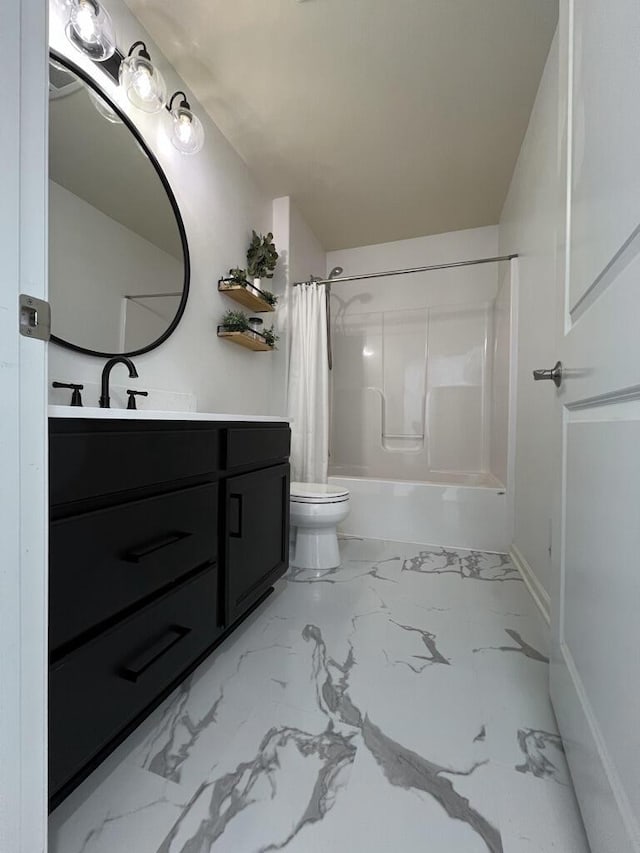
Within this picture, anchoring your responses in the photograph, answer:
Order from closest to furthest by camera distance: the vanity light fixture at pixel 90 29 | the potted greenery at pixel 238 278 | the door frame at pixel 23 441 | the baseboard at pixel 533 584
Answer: the door frame at pixel 23 441
the vanity light fixture at pixel 90 29
the baseboard at pixel 533 584
the potted greenery at pixel 238 278

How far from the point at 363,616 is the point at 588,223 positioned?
4.67 feet

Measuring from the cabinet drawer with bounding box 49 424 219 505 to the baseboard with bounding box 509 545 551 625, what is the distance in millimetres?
1355

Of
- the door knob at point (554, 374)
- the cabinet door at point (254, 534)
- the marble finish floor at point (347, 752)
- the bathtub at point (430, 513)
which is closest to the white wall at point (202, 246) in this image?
the cabinet door at point (254, 534)

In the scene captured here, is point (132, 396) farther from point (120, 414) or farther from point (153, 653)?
point (153, 653)

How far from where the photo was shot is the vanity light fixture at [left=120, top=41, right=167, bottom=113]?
1293 millimetres

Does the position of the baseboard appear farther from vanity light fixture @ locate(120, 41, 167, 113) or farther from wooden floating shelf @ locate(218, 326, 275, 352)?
vanity light fixture @ locate(120, 41, 167, 113)

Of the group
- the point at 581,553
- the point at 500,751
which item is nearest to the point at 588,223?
the point at 581,553

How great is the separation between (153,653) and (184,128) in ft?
6.25

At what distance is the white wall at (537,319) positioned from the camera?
150cm

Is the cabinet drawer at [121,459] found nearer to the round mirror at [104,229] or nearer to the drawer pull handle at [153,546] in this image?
the drawer pull handle at [153,546]

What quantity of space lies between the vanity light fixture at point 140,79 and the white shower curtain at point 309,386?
125 centimetres

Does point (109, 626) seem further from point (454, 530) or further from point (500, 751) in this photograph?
point (454, 530)

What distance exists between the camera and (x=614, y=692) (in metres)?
0.55

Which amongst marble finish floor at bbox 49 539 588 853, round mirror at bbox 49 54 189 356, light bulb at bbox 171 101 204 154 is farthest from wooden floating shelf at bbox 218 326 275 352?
marble finish floor at bbox 49 539 588 853
